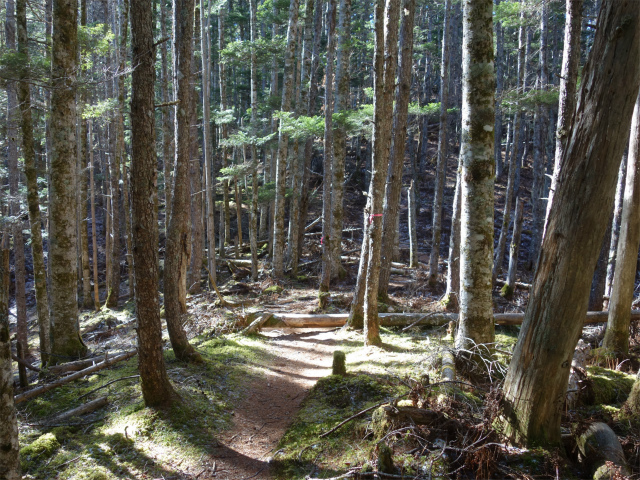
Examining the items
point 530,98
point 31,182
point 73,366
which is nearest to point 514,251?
point 530,98

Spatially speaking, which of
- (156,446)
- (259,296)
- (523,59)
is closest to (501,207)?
(523,59)

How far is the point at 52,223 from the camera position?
7.66 metres

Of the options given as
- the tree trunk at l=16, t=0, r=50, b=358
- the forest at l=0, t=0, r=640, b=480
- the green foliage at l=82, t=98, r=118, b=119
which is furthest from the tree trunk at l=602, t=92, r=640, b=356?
the green foliage at l=82, t=98, r=118, b=119

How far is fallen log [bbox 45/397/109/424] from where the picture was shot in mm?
5304

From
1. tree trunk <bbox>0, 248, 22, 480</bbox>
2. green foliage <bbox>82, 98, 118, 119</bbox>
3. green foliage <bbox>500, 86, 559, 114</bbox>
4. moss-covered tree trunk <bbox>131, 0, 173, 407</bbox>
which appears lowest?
tree trunk <bbox>0, 248, 22, 480</bbox>

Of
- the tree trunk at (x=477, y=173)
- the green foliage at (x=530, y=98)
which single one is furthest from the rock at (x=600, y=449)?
the green foliage at (x=530, y=98)

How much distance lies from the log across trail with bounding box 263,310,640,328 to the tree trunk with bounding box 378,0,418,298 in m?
1.14

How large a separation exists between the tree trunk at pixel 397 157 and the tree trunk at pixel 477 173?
4621 millimetres

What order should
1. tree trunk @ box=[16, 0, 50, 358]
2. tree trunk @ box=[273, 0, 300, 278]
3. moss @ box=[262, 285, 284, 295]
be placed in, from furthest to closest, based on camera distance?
1. tree trunk @ box=[273, 0, 300, 278]
2. moss @ box=[262, 285, 284, 295]
3. tree trunk @ box=[16, 0, 50, 358]

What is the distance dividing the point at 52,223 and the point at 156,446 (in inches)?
192

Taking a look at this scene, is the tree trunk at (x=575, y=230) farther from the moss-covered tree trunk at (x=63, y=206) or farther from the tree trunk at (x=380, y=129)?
the moss-covered tree trunk at (x=63, y=206)

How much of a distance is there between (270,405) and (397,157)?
682 cm

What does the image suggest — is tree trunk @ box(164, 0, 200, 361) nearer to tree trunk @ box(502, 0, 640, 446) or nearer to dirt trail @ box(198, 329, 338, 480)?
dirt trail @ box(198, 329, 338, 480)

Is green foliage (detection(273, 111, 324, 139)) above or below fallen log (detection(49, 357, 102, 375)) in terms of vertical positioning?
above
